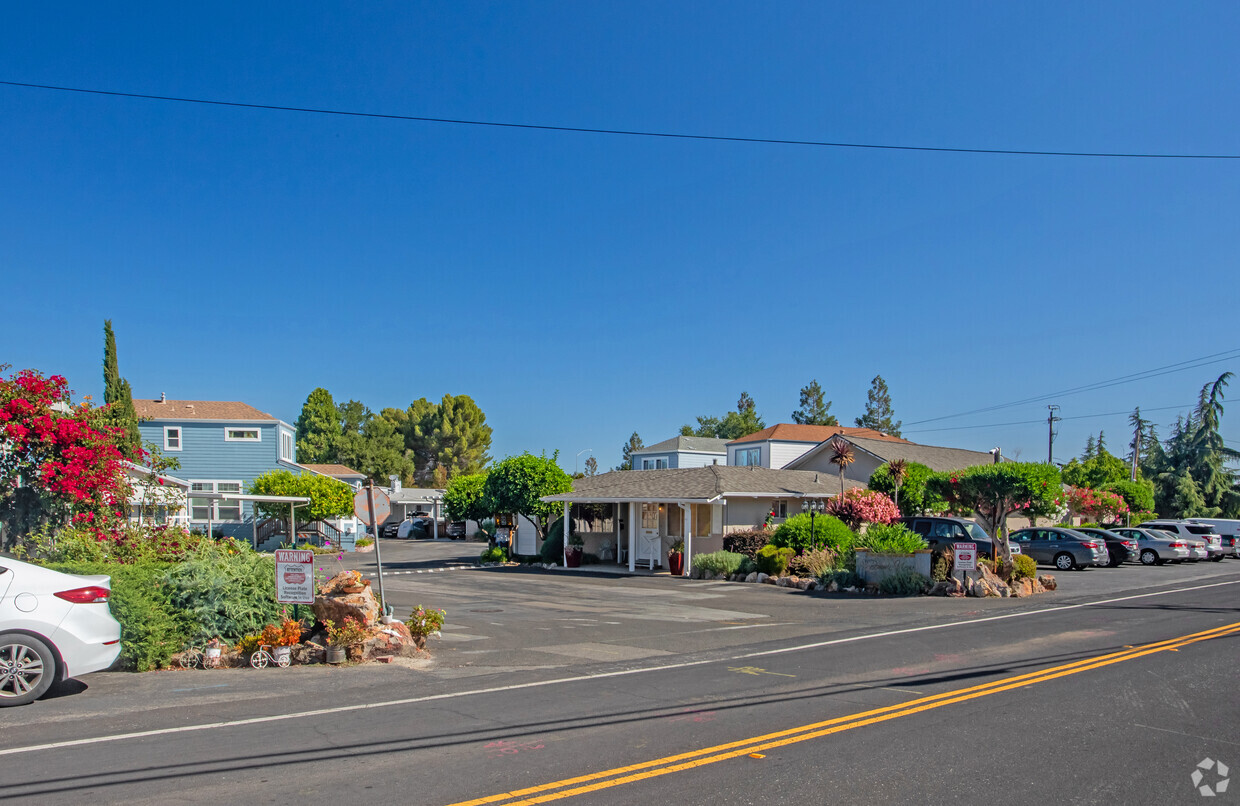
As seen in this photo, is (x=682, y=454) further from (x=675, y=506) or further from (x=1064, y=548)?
(x=1064, y=548)

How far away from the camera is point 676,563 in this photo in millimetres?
29844

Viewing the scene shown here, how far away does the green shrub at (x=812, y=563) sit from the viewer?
81.6ft

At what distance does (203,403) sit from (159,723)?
44.1 m

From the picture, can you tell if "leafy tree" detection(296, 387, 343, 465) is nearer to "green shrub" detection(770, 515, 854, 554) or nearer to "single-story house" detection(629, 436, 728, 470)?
"single-story house" detection(629, 436, 728, 470)

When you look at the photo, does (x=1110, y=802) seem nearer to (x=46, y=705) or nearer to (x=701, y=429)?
(x=46, y=705)

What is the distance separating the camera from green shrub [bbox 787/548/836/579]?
979 inches

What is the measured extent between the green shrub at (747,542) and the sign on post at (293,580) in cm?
1865

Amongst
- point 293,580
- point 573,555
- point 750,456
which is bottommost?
point 573,555

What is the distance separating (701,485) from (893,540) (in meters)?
9.23

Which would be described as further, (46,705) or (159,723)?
(46,705)

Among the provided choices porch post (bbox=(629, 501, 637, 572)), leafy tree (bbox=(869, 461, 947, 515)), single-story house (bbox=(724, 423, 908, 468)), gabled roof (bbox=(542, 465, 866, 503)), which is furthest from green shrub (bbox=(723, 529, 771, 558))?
single-story house (bbox=(724, 423, 908, 468))

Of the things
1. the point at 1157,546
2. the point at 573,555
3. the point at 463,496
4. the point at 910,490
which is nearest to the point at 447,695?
the point at 573,555

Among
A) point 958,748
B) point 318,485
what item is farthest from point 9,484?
point 318,485

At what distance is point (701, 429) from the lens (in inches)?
4090
